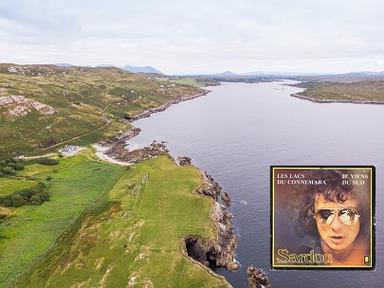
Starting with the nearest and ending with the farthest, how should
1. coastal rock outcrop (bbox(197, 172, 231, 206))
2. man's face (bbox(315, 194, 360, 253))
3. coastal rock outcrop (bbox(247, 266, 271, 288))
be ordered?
man's face (bbox(315, 194, 360, 253))
coastal rock outcrop (bbox(247, 266, 271, 288))
coastal rock outcrop (bbox(197, 172, 231, 206))

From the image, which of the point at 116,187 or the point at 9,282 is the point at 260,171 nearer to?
the point at 116,187

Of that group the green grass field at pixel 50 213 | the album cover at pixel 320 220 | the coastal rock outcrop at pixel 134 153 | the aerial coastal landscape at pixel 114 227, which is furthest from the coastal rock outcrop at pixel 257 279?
the coastal rock outcrop at pixel 134 153

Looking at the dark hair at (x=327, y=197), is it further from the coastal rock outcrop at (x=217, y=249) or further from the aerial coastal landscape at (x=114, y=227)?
the coastal rock outcrop at (x=217, y=249)

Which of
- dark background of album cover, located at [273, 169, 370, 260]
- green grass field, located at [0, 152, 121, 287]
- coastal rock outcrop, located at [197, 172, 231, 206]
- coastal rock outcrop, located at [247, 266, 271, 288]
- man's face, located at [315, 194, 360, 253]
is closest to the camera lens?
dark background of album cover, located at [273, 169, 370, 260]

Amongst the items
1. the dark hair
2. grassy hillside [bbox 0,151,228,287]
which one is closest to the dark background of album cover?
the dark hair

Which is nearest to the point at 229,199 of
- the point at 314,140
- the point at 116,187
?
the point at 116,187

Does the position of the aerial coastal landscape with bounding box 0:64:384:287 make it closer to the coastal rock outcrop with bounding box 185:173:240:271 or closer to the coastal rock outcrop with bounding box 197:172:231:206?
the coastal rock outcrop with bounding box 185:173:240:271

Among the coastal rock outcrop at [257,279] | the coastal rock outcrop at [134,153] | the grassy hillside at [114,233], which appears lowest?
the coastal rock outcrop at [257,279]
